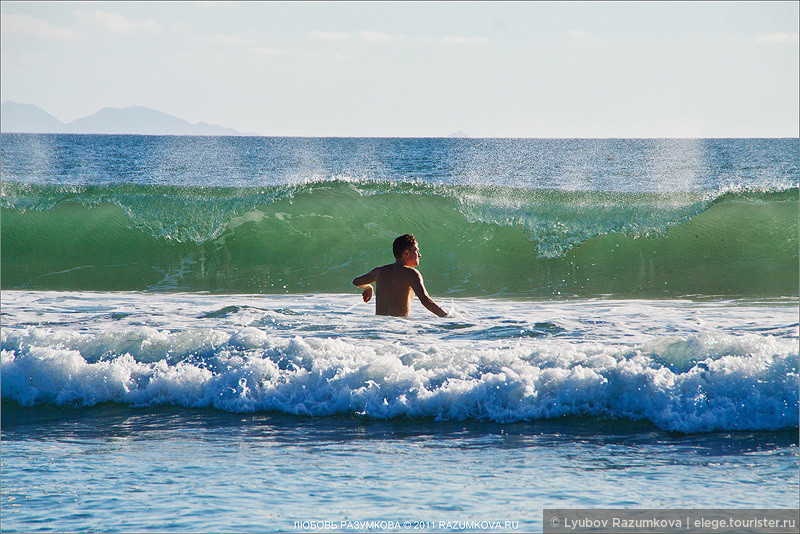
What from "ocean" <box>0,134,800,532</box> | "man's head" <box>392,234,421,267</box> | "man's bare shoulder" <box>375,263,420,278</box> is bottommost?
"ocean" <box>0,134,800,532</box>

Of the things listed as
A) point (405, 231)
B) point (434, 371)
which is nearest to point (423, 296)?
point (434, 371)

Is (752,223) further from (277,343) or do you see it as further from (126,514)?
(126,514)

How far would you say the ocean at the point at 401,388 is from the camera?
10.7ft

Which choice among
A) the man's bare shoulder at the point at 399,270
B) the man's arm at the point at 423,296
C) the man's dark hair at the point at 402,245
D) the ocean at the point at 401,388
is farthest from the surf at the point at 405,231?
the man's dark hair at the point at 402,245

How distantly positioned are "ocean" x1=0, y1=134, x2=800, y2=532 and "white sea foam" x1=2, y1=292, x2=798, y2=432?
0.02 metres

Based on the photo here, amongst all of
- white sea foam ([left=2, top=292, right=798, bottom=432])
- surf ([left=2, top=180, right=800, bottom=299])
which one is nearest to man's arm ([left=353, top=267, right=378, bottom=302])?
white sea foam ([left=2, top=292, right=798, bottom=432])

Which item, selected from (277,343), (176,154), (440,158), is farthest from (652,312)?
(176,154)

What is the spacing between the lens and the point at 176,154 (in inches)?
2012

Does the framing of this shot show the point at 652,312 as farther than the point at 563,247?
No

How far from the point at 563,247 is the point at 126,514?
9939 mm

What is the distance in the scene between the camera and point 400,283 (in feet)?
22.2

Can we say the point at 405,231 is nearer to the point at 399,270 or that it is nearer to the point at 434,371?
the point at 399,270

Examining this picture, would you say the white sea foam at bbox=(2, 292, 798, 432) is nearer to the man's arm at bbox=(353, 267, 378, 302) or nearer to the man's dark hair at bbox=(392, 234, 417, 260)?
the man's arm at bbox=(353, 267, 378, 302)

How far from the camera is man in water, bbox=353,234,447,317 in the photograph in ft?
21.7
